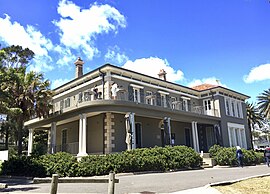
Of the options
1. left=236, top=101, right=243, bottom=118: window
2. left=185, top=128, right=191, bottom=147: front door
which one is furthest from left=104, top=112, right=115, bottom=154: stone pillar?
left=236, top=101, right=243, bottom=118: window

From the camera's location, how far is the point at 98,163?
14.2 m

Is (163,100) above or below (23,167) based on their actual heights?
above

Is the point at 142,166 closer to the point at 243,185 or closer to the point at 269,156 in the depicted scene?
the point at 243,185

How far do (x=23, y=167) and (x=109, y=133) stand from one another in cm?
592

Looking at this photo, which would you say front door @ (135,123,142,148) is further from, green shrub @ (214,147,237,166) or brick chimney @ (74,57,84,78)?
brick chimney @ (74,57,84,78)

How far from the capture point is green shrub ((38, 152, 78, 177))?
553 inches

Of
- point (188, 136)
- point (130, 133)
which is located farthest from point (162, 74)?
point (130, 133)

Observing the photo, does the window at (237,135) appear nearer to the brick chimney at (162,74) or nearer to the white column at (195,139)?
the white column at (195,139)

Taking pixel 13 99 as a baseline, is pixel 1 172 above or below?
below

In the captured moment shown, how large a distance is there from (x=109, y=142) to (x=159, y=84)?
8268 millimetres

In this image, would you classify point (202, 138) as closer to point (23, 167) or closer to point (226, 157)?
point (226, 157)

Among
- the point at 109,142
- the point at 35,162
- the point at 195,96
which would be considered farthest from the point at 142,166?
the point at 195,96

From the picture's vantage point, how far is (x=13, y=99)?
60.1ft

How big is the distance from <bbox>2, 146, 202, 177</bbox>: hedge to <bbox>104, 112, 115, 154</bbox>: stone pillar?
10.7ft
